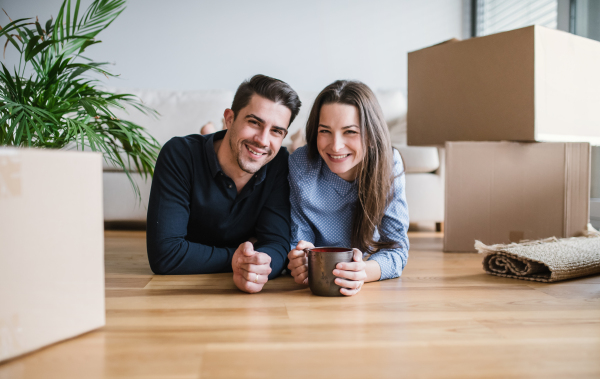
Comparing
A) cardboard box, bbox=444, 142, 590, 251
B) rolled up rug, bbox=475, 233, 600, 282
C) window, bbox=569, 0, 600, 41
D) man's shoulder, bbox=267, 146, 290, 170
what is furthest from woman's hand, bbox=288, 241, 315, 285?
window, bbox=569, 0, 600, 41

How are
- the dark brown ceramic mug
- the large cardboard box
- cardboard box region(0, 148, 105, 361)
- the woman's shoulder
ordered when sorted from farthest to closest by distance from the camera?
the large cardboard box < the woman's shoulder < the dark brown ceramic mug < cardboard box region(0, 148, 105, 361)

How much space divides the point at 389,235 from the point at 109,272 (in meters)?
0.81

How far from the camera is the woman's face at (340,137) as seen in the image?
1218mm

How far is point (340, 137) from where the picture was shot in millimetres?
1218

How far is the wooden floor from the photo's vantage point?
0.65m

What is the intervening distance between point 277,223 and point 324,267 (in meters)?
0.32

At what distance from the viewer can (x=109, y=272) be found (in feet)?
4.29

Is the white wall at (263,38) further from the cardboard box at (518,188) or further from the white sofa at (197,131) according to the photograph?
the cardboard box at (518,188)

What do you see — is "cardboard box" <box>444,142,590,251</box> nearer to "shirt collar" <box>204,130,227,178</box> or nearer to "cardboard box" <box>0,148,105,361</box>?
"shirt collar" <box>204,130,227,178</box>

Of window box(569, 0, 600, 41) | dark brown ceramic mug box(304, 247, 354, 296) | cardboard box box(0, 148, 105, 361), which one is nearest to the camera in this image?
cardboard box box(0, 148, 105, 361)

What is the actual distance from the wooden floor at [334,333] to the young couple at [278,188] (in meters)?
0.09

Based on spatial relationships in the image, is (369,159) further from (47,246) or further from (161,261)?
(47,246)

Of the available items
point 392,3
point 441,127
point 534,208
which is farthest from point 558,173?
point 392,3

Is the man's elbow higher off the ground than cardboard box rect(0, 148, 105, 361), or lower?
lower
